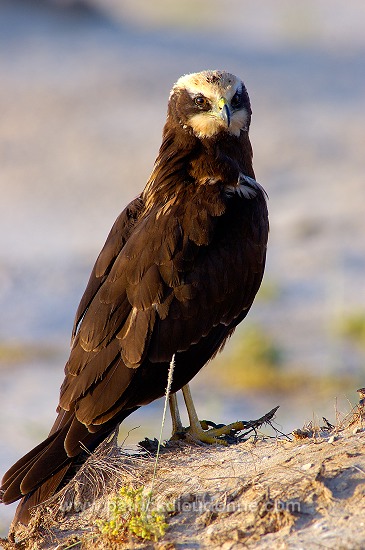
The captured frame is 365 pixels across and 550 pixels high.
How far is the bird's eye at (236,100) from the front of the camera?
792 cm

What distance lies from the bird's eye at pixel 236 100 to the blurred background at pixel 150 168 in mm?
2263

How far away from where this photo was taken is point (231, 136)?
7875 millimetres

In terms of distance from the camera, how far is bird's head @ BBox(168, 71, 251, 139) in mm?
7805

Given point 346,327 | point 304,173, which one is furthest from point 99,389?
point 304,173

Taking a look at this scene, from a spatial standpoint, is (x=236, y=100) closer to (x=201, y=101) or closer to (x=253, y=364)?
(x=201, y=101)

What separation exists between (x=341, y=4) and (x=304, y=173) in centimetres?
1427

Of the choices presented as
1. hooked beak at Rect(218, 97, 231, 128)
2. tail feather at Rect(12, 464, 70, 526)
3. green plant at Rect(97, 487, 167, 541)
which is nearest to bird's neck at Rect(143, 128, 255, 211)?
hooked beak at Rect(218, 97, 231, 128)

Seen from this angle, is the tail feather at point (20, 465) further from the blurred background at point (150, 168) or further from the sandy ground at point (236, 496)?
the blurred background at point (150, 168)

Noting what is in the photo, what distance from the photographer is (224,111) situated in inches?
303

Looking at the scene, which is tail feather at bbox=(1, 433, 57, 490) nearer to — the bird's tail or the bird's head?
the bird's tail

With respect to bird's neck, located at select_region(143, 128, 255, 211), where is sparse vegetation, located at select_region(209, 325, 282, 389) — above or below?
above

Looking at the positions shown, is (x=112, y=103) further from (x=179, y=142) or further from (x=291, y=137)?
(x=179, y=142)

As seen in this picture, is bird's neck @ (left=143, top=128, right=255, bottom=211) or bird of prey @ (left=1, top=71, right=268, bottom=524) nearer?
bird of prey @ (left=1, top=71, right=268, bottom=524)

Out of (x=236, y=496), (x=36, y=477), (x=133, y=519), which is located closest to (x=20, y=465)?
(x=36, y=477)
